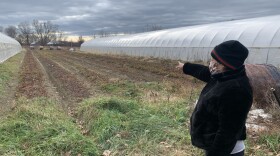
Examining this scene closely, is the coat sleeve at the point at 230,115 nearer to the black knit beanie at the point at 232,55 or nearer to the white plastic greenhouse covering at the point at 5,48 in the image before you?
the black knit beanie at the point at 232,55

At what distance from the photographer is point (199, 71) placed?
127 inches

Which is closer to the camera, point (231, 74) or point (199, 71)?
point (231, 74)

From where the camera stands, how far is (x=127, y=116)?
7070mm

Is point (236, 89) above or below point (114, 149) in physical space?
above

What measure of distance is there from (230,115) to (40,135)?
4210 mm

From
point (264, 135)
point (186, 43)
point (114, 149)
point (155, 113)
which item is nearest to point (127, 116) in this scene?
point (155, 113)

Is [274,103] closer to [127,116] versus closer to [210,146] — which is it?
[127,116]

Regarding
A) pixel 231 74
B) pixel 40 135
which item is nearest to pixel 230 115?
pixel 231 74

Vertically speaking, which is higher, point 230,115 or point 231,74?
point 231,74

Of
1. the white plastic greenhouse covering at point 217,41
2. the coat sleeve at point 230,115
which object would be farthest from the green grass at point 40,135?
the white plastic greenhouse covering at point 217,41

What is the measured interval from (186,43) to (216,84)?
2182 centimetres

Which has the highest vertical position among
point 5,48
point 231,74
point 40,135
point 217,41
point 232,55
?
point 232,55

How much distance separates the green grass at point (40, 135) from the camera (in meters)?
5.26

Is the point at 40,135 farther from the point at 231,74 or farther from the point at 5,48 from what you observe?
the point at 5,48
